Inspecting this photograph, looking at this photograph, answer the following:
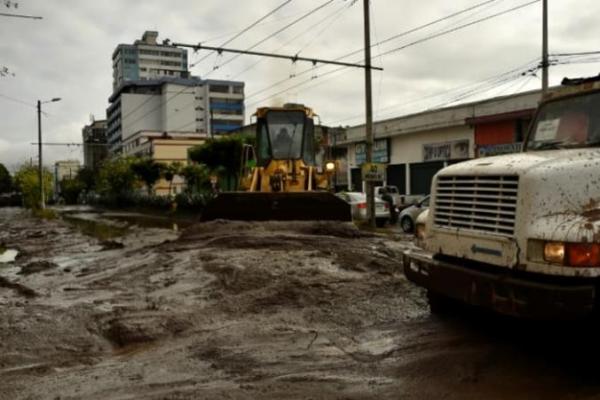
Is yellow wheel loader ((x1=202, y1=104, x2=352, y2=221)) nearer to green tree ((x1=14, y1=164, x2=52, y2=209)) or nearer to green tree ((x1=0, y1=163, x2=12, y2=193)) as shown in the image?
green tree ((x1=14, y1=164, x2=52, y2=209))

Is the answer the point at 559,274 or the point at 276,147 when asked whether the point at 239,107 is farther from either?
the point at 559,274

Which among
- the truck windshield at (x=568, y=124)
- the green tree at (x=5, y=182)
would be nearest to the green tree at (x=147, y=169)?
the truck windshield at (x=568, y=124)

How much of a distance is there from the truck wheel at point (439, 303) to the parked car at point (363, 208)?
1461 centimetres

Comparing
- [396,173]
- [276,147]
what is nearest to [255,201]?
[276,147]

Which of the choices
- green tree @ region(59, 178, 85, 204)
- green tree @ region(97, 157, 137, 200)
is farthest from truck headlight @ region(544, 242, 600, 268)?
green tree @ region(59, 178, 85, 204)

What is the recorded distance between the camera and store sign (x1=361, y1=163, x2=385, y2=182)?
18.3 meters

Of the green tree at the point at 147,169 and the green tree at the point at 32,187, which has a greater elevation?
the green tree at the point at 147,169

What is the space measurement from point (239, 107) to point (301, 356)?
4764 inches

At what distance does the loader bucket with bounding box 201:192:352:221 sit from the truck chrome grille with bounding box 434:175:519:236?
844 centimetres

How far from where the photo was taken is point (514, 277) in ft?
15.3

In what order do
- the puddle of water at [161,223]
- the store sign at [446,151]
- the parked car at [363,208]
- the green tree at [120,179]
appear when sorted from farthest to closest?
the green tree at [120,179]
the store sign at [446,151]
the puddle of water at [161,223]
the parked car at [363,208]

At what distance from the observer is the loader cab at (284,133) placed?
52.0 feet

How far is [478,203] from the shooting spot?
16.8 ft

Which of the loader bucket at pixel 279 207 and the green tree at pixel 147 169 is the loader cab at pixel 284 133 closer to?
the loader bucket at pixel 279 207
